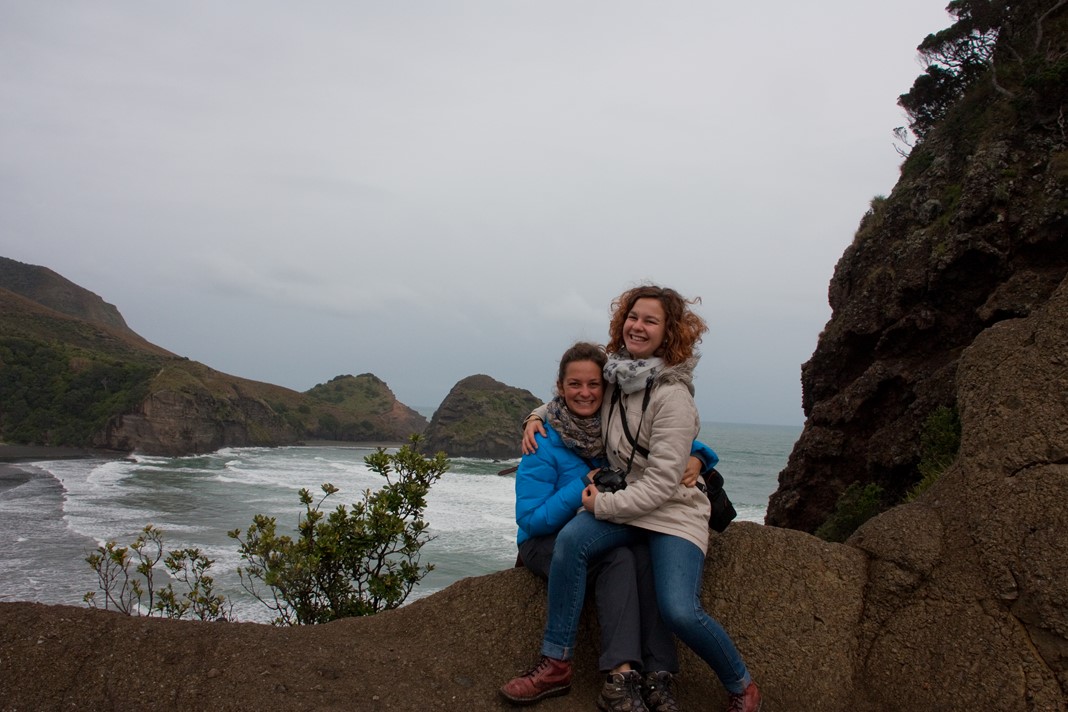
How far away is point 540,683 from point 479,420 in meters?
80.6

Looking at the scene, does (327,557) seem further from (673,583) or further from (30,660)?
(673,583)

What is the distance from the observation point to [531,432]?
157 inches

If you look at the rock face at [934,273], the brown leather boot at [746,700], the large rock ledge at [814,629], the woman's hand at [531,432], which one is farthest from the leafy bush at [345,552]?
the rock face at [934,273]

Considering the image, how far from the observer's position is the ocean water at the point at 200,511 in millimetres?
19844

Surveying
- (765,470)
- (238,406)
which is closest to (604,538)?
(765,470)

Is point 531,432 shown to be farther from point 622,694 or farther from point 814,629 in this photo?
point 814,629

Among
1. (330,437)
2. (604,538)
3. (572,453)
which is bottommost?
(330,437)

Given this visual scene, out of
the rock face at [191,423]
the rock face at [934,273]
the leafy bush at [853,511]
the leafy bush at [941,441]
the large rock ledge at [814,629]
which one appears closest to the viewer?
the large rock ledge at [814,629]

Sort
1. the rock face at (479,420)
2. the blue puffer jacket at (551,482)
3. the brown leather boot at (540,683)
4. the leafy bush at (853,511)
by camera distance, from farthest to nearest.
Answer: the rock face at (479,420)
the leafy bush at (853,511)
the blue puffer jacket at (551,482)
the brown leather boot at (540,683)

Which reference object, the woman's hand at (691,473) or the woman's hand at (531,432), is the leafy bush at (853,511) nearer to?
the woman's hand at (691,473)

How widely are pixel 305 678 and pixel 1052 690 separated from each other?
3621 mm

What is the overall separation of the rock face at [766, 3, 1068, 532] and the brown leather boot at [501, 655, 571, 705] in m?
11.3

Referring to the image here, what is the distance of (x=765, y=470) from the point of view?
70.1 metres

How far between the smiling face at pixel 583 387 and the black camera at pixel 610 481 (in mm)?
397
